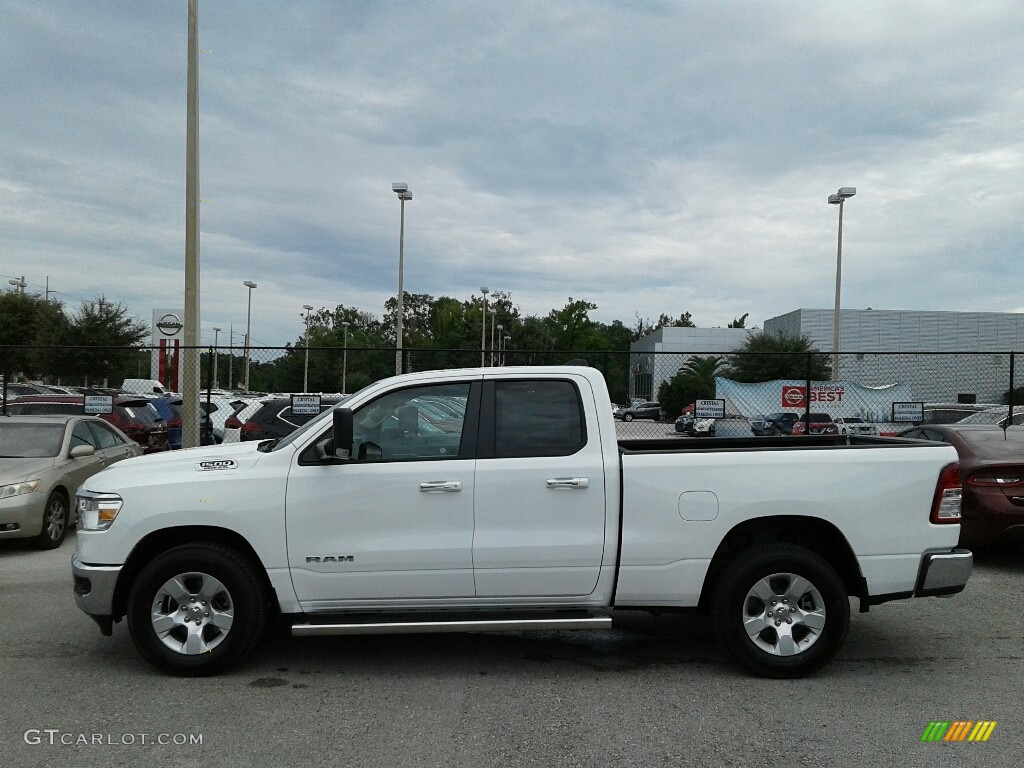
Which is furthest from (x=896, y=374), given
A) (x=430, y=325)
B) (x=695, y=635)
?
(x=430, y=325)

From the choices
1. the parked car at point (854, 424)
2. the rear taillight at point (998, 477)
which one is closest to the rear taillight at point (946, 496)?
the rear taillight at point (998, 477)

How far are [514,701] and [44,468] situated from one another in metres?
6.92

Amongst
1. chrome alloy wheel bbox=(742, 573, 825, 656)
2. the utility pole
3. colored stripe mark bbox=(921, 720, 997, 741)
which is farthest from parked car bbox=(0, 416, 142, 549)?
colored stripe mark bbox=(921, 720, 997, 741)

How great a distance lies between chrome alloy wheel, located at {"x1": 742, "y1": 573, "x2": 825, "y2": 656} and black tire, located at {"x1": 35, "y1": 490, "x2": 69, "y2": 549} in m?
7.55

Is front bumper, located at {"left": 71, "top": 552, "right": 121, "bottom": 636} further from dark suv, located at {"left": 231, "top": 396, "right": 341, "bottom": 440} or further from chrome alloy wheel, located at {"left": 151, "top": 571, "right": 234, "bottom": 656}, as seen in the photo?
dark suv, located at {"left": 231, "top": 396, "right": 341, "bottom": 440}

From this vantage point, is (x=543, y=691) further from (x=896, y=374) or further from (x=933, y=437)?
(x=896, y=374)

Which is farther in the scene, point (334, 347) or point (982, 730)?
point (334, 347)

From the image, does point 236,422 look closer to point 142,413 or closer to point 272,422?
point 272,422

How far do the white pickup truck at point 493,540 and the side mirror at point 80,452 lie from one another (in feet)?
16.4

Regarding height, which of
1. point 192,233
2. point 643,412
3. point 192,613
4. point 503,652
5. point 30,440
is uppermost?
point 192,233

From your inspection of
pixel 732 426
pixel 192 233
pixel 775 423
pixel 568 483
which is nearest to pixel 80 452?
pixel 192 233

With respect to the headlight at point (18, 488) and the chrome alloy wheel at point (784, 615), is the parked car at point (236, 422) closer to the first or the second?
the headlight at point (18, 488)

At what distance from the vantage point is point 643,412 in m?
17.7

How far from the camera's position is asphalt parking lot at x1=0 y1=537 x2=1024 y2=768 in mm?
3982
